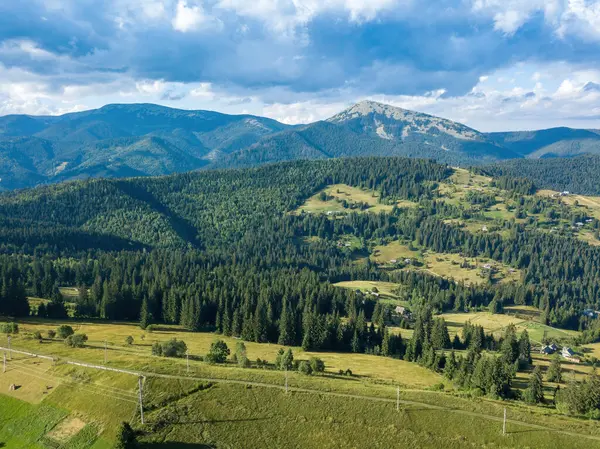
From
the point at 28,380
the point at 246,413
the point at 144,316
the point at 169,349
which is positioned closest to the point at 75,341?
the point at 28,380

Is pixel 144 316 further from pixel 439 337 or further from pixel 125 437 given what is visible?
pixel 439 337

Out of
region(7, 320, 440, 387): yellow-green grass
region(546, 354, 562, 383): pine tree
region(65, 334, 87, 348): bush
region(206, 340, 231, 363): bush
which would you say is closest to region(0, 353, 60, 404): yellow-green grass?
region(7, 320, 440, 387): yellow-green grass

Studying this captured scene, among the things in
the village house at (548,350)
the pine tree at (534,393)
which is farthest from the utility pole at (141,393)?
the village house at (548,350)

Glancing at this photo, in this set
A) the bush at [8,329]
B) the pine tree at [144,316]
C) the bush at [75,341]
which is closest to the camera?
the bush at [75,341]

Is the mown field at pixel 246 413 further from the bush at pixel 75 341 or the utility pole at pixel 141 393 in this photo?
the bush at pixel 75 341

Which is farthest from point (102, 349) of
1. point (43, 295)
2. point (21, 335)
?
point (43, 295)

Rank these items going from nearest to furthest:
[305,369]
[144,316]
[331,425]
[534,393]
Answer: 1. [331,425]
2. [534,393]
3. [305,369]
4. [144,316]

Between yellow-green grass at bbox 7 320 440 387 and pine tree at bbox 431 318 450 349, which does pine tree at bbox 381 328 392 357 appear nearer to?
yellow-green grass at bbox 7 320 440 387

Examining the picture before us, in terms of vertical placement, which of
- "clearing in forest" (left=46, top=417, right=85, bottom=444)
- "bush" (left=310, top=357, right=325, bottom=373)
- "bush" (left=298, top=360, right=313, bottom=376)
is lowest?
"bush" (left=310, top=357, right=325, bottom=373)

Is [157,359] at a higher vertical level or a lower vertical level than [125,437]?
lower

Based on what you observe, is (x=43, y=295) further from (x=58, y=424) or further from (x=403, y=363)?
(x=403, y=363)
